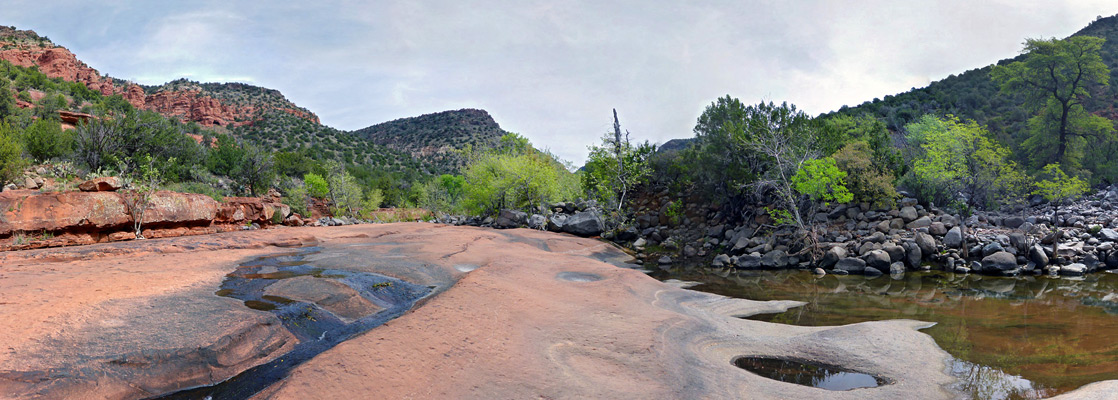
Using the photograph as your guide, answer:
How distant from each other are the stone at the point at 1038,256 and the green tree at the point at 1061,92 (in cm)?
2192

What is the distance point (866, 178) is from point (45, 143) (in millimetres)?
45036

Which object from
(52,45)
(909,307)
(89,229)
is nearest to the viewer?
(909,307)

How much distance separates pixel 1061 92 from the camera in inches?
1250

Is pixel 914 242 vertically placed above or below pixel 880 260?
above

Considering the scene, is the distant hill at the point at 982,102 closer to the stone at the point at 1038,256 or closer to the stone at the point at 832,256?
the stone at the point at 1038,256

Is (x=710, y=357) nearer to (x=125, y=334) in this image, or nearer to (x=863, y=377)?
(x=863, y=377)

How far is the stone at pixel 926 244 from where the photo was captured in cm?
1706

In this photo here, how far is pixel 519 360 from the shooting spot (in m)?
6.34

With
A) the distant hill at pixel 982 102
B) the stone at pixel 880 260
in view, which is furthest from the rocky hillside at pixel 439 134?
the stone at pixel 880 260

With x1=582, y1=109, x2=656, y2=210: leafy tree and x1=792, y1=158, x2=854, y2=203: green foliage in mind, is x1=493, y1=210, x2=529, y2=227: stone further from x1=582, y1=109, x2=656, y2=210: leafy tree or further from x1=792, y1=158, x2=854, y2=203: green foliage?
x1=792, y1=158, x2=854, y2=203: green foliage

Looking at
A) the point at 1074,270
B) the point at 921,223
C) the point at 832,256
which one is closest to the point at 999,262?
the point at 1074,270

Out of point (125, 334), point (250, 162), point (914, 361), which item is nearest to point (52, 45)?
point (250, 162)

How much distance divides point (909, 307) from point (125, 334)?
609 inches

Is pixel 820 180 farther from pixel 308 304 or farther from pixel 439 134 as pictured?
pixel 439 134
